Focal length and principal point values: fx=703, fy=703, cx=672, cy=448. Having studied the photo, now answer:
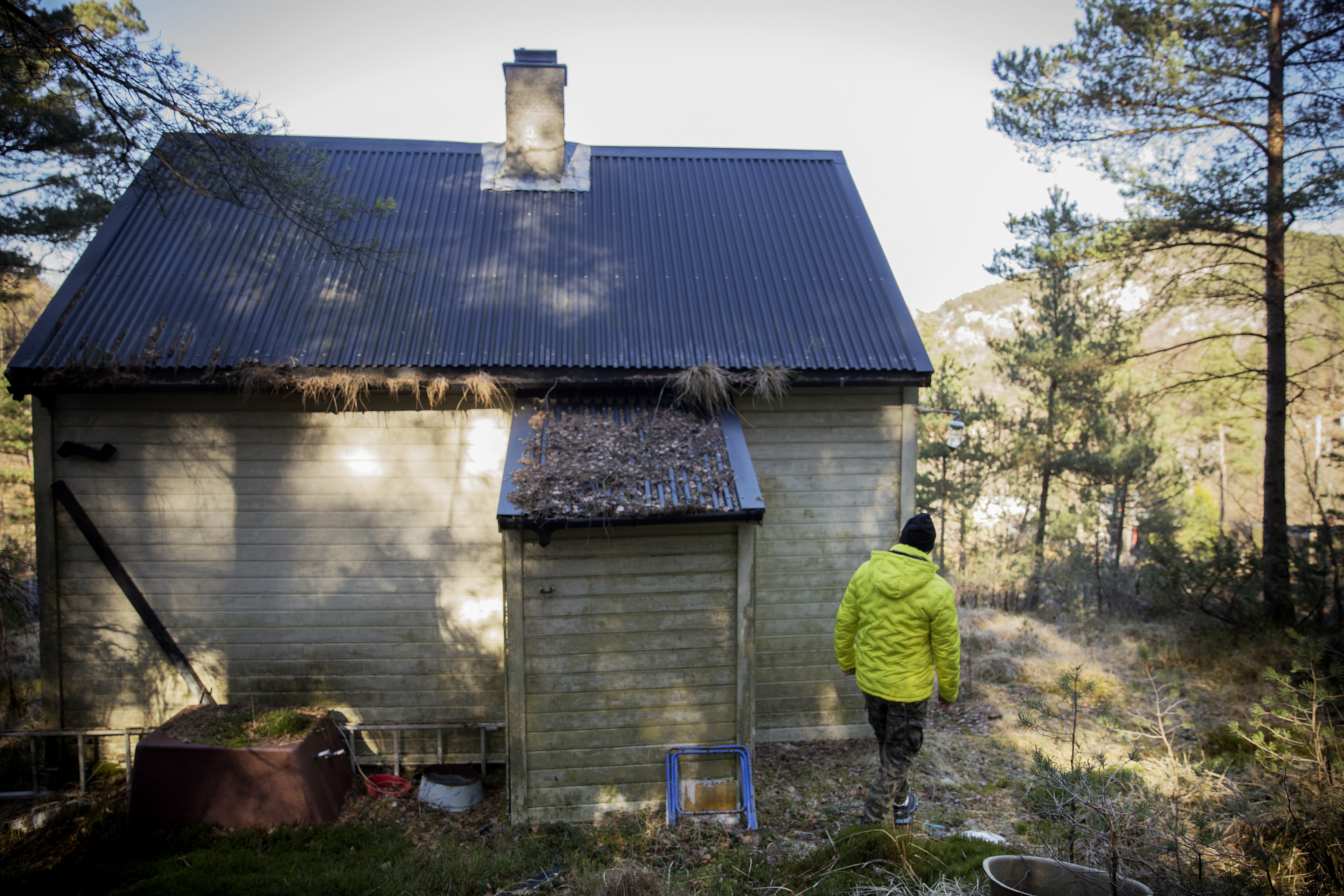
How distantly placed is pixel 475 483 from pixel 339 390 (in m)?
1.44

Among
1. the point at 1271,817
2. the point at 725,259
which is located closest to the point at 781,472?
the point at 725,259

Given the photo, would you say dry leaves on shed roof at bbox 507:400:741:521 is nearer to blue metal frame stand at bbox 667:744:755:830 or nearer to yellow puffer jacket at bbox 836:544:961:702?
yellow puffer jacket at bbox 836:544:961:702

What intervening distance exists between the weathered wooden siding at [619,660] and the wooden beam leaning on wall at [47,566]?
4.29m

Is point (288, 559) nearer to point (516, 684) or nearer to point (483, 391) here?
point (483, 391)

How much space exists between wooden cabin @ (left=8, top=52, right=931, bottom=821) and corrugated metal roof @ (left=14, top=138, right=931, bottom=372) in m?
0.04

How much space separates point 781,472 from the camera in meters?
6.83

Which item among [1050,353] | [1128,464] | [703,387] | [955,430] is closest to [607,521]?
[703,387]

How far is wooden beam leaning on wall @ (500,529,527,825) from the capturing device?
17.3 ft

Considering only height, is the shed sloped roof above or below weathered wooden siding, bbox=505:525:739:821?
above

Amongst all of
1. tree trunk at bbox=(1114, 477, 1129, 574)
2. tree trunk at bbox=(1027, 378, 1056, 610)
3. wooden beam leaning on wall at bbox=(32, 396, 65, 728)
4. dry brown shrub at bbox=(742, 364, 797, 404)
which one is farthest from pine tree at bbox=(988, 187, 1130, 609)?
wooden beam leaning on wall at bbox=(32, 396, 65, 728)

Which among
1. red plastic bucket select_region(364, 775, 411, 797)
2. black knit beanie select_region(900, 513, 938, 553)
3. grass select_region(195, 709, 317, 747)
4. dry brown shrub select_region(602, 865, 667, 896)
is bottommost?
red plastic bucket select_region(364, 775, 411, 797)

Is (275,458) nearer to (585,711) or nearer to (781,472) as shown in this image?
(585,711)

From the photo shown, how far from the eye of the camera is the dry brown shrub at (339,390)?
19.8 feet

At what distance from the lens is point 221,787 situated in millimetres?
5250
